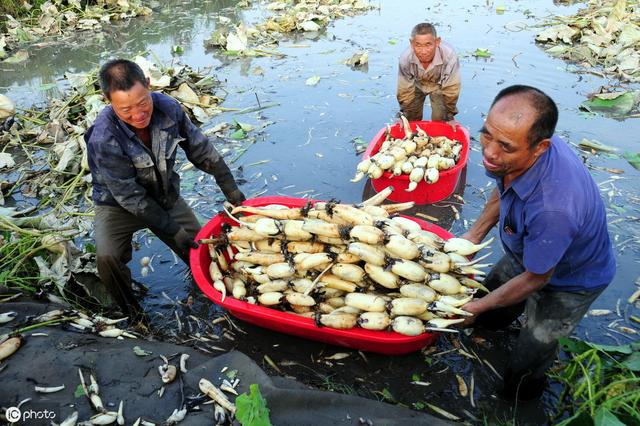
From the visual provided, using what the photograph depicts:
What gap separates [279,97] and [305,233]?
4.88m

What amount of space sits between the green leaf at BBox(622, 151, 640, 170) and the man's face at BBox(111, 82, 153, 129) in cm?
535

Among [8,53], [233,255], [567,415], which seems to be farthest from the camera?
[8,53]

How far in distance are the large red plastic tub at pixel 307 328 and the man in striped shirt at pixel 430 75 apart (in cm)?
260

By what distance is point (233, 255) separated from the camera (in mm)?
3725

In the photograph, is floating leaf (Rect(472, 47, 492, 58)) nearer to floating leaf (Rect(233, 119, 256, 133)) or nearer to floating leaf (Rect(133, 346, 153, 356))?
floating leaf (Rect(233, 119, 256, 133))

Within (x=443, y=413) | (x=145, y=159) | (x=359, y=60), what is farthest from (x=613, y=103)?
(x=145, y=159)

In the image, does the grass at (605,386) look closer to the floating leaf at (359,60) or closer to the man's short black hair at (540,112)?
the man's short black hair at (540,112)

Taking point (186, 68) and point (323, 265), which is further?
point (186, 68)

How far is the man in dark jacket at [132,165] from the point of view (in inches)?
120

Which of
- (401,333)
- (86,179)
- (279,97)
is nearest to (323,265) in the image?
(401,333)

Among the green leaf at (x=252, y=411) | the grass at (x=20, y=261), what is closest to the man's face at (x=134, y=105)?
the grass at (x=20, y=261)

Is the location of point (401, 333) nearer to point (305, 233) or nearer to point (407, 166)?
point (305, 233)

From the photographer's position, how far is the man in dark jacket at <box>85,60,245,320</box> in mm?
3049

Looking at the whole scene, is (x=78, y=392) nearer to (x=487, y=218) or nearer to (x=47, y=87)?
(x=487, y=218)
